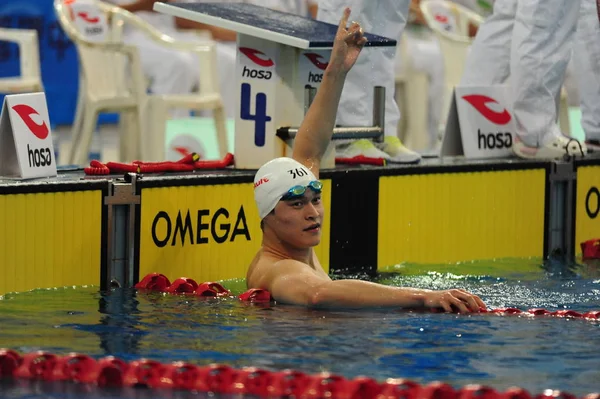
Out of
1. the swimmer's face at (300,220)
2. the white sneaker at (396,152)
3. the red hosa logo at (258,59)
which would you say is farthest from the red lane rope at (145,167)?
the white sneaker at (396,152)

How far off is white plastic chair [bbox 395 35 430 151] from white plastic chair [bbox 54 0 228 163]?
213 cm

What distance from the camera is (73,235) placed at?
5.57 m

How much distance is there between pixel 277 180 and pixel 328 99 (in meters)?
0.57

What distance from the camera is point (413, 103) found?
423 inches

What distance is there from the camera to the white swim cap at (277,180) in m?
5.27

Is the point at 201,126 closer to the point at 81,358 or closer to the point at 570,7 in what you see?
the point at 570,7

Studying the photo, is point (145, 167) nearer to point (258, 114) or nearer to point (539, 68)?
point (258, 114)

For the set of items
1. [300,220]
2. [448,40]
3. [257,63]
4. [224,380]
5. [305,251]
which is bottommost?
[224,380]

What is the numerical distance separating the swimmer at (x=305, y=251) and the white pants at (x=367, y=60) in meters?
1.11

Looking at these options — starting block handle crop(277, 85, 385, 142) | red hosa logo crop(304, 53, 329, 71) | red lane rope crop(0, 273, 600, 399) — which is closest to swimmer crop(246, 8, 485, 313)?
starting block handle crop(277, 85, 385, 142)

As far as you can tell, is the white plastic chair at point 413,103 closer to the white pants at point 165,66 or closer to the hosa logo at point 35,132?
the white pants at point 165,66

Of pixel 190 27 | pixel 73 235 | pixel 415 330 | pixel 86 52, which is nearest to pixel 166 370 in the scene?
pixel 415 330

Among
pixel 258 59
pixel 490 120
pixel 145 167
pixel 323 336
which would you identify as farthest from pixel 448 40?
pixel 323 336

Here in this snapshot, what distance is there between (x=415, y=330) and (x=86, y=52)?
4.44 meters
